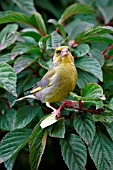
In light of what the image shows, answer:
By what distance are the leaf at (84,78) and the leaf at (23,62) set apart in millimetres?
242

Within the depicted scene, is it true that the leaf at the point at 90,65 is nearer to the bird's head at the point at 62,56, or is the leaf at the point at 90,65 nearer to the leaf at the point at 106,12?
the bird's head at the point at 62,56

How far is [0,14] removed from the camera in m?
2.22

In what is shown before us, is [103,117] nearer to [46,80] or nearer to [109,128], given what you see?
[109,128]

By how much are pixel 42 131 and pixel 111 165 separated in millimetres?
341

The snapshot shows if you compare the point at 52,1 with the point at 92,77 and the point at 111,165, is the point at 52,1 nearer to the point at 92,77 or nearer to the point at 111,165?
the point at 92,77

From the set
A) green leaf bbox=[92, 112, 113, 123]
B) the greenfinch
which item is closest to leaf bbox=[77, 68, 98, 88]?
the greenfinch

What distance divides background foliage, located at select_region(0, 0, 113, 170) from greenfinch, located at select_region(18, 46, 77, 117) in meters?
0.07

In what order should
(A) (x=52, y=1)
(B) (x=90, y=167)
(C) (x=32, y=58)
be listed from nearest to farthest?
(C) (x=32, y=58) < (B) (x=90, y=167) < (A) (x=52, y=1)

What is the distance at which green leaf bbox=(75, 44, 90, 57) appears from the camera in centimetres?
193

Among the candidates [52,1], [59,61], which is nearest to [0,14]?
[59,61]

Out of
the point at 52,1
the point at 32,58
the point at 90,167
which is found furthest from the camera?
the point at 52,1

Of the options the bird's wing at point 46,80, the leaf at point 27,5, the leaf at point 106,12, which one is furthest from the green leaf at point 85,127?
the leaf at point 106,12

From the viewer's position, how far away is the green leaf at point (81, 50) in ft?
6.33

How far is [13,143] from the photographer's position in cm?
178
